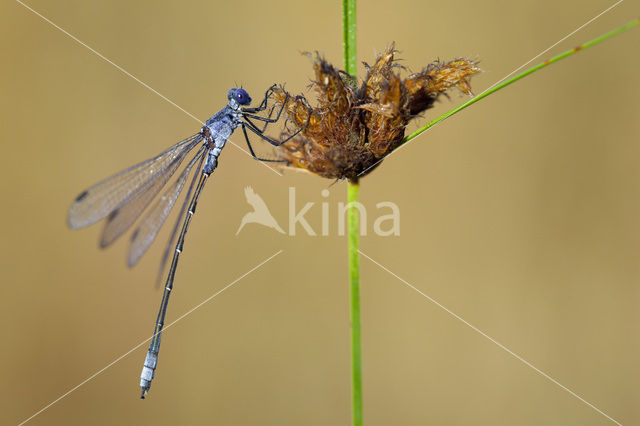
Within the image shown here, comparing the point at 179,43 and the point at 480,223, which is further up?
the point at 179,43

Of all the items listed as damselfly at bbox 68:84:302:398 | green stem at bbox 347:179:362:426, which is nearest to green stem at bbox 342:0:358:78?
green stem at bbox 347:179:362:426

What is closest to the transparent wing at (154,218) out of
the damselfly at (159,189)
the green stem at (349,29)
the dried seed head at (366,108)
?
the damselfly at (159,189)

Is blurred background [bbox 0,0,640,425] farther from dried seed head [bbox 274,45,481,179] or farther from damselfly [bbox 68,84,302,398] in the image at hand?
dried seed head [bbox 274,45,481,179]

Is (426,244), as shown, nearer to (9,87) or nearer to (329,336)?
(329,336)

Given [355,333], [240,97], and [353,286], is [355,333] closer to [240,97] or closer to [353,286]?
[353,286]

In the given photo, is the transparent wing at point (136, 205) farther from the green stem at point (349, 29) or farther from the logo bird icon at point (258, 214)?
the green stem at point (349, 29)

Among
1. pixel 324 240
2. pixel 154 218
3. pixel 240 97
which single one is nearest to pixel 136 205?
pixel 154 218

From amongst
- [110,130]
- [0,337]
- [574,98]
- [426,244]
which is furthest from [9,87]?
[574,98]
